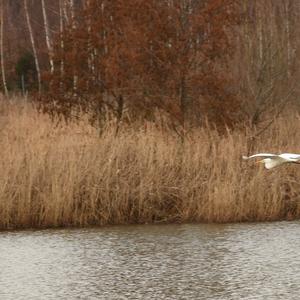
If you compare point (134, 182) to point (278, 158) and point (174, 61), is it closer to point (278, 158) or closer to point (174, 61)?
point (174, 61)

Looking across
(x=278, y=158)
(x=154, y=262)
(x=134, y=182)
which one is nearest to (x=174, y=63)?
(x=134, y=182)


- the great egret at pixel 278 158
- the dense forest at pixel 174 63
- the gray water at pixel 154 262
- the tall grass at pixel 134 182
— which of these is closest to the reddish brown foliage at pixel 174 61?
the dense forest at pixel 174 63

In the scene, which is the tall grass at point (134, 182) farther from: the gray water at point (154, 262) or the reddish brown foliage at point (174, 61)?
the reddish brown foliage at point (174, 61)

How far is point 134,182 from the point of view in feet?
39.9

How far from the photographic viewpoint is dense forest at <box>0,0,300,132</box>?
14148 mm

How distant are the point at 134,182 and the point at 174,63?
9.00ft

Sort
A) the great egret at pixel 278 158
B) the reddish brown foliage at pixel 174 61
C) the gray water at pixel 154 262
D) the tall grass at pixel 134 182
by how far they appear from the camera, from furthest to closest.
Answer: the reddish brown foliage at pixel 174 61, the tall grass at pixel 134 182, the great egret at pixel 278 158, the gray water at pixel 154 262

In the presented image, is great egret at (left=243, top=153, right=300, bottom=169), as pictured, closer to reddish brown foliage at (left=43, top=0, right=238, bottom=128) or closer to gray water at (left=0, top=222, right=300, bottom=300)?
gray water at (left=0, top=222, right=300, bottom=300)

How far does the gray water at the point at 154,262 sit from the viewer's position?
8117mm

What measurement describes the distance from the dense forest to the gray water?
3149 mm

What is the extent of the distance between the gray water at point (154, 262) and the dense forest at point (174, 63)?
3.15 metres

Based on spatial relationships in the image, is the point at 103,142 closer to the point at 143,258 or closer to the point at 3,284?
the point at 143,258

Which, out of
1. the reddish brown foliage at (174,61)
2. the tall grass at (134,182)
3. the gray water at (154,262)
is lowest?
the gray water at (154,262)

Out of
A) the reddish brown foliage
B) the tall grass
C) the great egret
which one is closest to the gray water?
the tall grass
